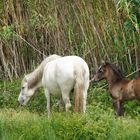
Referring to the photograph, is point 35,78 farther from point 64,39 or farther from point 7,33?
point 64,39

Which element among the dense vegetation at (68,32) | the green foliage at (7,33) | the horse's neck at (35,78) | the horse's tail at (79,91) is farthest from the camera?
the green foliage at (7,33)

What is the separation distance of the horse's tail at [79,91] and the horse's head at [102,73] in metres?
0.97

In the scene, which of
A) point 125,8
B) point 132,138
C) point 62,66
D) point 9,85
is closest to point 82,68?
point 62,66

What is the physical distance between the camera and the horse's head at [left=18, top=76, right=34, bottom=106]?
11.4 m

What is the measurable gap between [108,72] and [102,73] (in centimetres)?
15

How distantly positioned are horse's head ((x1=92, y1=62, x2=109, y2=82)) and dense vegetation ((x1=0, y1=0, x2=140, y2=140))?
42 cm

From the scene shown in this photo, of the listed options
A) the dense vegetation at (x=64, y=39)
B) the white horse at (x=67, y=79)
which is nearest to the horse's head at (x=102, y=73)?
the dense vegetation at (x=64, y=39)

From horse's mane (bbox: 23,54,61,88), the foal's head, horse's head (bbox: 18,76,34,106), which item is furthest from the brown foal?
horse's head (bbox: 18,76,34,106)

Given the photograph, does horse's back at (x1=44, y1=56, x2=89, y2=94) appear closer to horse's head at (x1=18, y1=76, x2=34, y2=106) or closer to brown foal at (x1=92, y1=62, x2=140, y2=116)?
brown foal at (x1=92, y1=62, x2=140, y2=116)

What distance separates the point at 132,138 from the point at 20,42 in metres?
5.48

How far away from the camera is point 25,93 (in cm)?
1145

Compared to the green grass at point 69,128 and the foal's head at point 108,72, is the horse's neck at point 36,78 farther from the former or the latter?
the green grass at point 69,128

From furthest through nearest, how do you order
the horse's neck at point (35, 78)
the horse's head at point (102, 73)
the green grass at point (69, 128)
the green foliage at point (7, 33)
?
the green foliage at point (7, 33), the horse's neck at point (35, 78), the horse's head at point (102, 73), the green grass at point (69, 128)

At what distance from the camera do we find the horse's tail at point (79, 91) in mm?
9836
